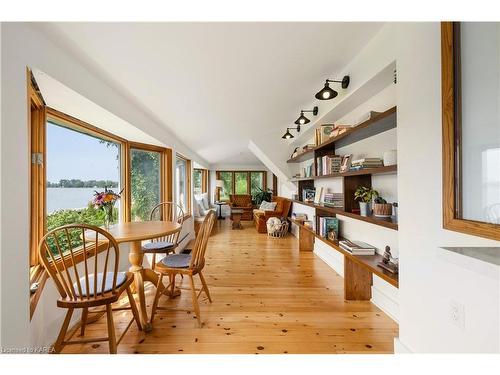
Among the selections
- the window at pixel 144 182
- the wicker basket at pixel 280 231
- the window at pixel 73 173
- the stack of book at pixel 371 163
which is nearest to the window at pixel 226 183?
the wicker basket at pixel 280 231

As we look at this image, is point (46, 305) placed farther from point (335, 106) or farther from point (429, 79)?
point (335, 106)

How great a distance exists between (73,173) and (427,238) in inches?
117

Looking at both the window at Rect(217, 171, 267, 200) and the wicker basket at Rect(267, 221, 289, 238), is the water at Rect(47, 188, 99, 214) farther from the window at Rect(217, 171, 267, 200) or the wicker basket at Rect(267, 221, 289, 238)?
the window at Rect(217, 171, 267, 200)

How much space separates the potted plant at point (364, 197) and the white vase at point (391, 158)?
36cm

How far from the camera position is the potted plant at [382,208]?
5.45 feet

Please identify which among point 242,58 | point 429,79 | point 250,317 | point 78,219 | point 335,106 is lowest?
point 250,317

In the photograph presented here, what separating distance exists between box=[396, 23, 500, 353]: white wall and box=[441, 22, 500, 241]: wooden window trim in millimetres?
66

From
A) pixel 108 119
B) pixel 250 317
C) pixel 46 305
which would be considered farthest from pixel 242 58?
pixel 46 305

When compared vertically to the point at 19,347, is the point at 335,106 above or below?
above

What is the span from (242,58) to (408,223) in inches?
65.7

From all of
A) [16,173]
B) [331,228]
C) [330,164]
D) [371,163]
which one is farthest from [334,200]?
[16,173]

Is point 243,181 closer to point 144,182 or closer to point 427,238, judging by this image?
point 144,182

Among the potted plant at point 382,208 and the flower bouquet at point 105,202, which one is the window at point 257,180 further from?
the potted plant at point 382,208

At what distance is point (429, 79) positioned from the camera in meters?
1.09
